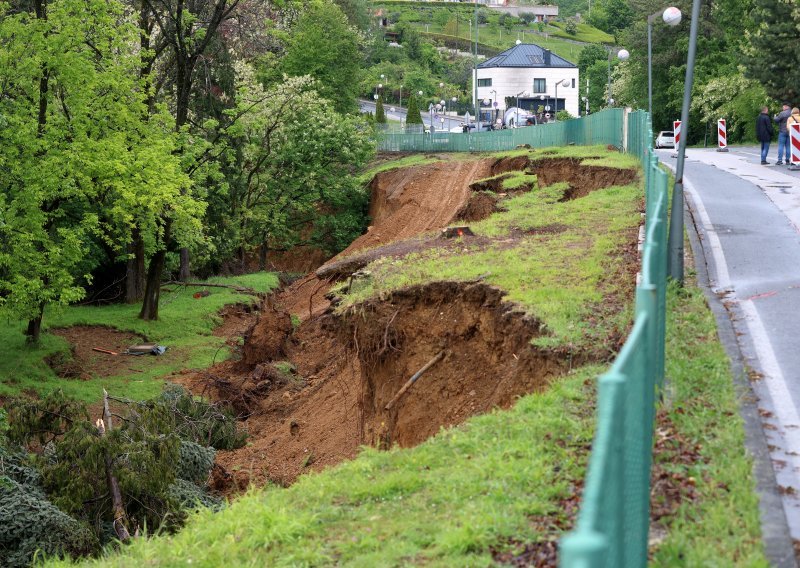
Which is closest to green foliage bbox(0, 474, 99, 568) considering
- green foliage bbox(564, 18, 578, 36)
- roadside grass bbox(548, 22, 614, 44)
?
roadside grass bbox(548, 22, 614, 44)

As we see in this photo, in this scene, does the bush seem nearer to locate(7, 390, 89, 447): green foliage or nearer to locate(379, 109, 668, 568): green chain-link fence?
locate(7, 390, 89, 447): green foliage

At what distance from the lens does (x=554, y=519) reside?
6.76 metres

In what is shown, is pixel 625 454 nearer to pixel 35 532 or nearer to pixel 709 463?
pixel 709 463

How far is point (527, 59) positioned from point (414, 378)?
363 feet

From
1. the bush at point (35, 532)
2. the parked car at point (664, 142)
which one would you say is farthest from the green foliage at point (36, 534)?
the parked car at point (664, 142)

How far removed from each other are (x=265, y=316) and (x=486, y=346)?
1393 centimetres

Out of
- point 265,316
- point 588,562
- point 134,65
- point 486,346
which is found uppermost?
point 134,65

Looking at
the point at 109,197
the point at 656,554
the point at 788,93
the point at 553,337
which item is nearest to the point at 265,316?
the point at 109,197

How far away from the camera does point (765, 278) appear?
44.3 feet

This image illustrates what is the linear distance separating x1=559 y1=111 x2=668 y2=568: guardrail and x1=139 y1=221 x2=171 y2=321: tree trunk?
2681 centimetres

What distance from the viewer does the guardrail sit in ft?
10.7

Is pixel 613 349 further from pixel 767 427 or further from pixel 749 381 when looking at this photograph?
pixel 767 427

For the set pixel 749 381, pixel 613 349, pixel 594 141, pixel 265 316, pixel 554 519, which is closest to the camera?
pixel 554 519

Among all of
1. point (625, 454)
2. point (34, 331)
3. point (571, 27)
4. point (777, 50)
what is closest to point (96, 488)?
point (625, 454)
